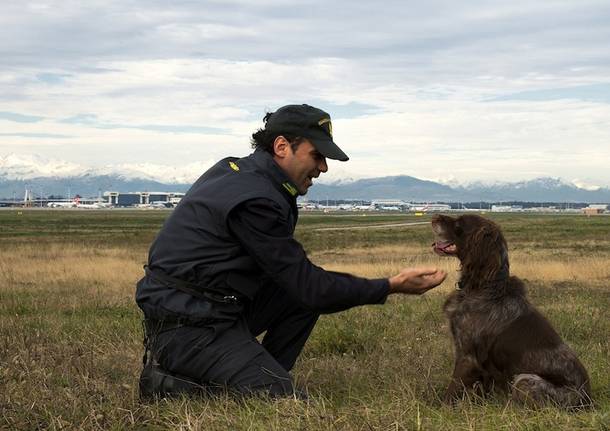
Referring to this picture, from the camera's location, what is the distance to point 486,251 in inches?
214

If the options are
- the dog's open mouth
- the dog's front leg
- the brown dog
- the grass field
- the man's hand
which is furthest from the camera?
the dog's open mouth

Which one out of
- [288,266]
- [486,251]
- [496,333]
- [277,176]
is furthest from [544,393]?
[277,176]

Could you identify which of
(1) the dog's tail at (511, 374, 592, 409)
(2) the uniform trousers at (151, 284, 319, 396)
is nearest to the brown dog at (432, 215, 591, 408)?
(1) the dog's tail at (511, 374, 592, 409)

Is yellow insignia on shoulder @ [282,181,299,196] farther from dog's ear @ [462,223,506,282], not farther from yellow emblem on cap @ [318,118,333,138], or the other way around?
dog's ear @ [462,223,506,282]

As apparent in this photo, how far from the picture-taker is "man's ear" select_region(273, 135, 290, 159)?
16.0 feet

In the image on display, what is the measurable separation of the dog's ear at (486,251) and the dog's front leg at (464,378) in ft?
1.94

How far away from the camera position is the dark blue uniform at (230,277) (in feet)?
15.1

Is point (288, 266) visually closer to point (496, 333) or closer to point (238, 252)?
point (238, 252)

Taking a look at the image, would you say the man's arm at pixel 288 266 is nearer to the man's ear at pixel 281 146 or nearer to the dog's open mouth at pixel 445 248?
the man's ear at pixel 281 146

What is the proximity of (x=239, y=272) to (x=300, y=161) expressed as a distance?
801 mm

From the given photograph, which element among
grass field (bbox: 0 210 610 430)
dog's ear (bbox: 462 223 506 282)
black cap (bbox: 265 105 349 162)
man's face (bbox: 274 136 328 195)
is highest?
black cap (bbox: 265 105 349 162)

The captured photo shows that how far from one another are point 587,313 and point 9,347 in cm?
699

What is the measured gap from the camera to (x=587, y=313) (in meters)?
9.97

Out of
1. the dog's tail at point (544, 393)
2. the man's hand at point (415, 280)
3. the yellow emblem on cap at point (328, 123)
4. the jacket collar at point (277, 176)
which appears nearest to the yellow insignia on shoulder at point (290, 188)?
the jacket collar at point (277, 176)
